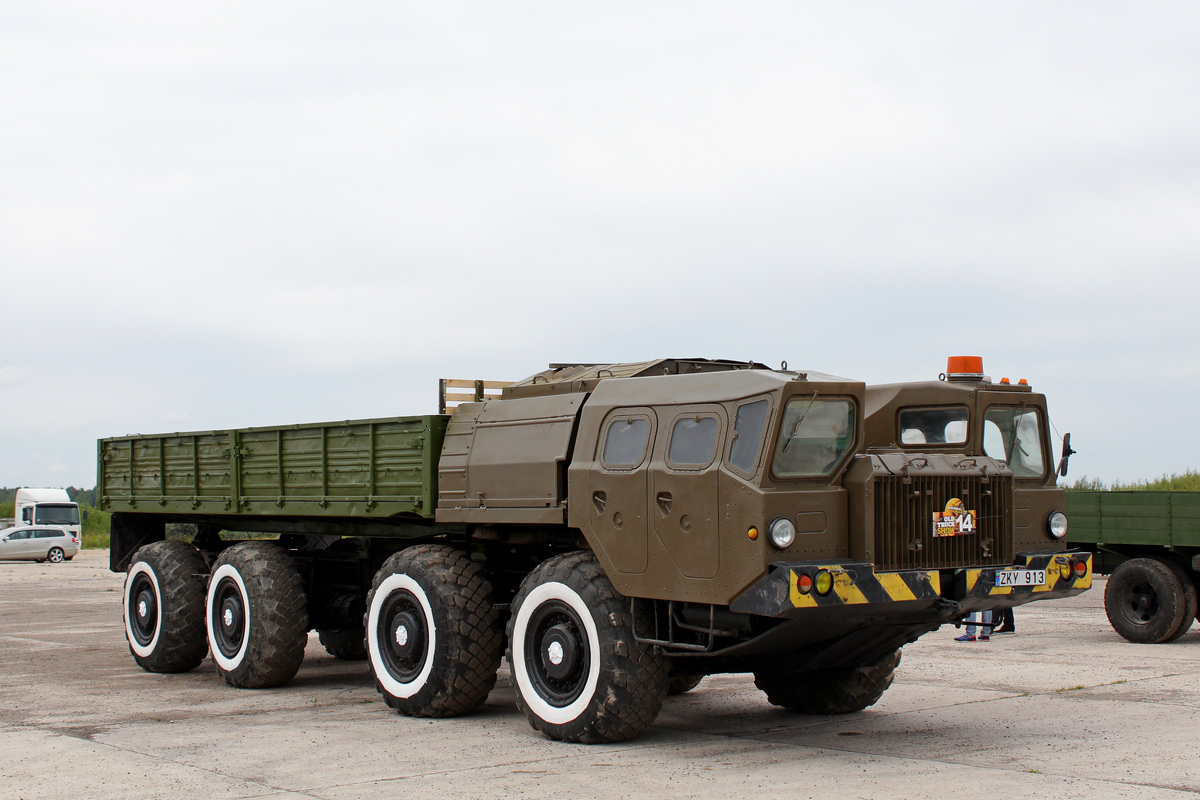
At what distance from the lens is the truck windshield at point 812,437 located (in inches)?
328

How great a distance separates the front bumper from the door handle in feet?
2.72

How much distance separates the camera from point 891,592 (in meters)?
8.18

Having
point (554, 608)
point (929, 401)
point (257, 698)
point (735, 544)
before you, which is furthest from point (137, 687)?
point (929, 401)

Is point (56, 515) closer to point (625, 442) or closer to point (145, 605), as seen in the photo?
point (145, 605)

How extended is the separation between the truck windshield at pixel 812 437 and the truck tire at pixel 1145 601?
355 inches

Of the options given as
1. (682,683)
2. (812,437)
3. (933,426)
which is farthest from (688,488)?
(682,683)

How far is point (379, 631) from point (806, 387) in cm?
448

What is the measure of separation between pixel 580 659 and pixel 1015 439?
3681 mm

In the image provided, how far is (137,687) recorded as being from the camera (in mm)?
12570

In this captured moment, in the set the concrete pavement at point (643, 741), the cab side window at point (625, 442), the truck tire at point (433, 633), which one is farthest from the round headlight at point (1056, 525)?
the truck tire at point (433, 633)

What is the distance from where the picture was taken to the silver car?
45.3m

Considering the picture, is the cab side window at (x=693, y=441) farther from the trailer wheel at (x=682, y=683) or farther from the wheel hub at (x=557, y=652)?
the trailer wheel at (x=682, y=683)

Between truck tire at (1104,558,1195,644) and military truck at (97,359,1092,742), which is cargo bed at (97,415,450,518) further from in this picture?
truck tire at (1104,558,1195,644)

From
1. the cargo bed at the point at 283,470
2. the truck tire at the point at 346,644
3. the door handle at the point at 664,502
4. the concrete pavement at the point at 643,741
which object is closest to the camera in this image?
the concrete pavement at the point at 643,741
